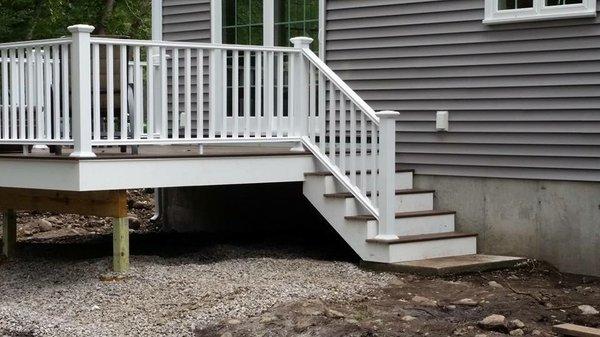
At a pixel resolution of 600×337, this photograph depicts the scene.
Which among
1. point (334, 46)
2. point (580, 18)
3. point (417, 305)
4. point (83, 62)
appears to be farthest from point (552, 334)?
point (334, 46)

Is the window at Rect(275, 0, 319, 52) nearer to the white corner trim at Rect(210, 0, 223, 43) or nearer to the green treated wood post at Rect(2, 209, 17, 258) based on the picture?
the white corner trim at Rect(210, 0, 223, 43)

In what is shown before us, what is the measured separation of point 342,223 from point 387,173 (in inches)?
28.4

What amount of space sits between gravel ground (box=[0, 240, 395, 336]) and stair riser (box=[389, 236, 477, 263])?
13.7 inches

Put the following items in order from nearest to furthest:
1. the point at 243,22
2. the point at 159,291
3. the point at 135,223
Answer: the point at 159,291
the point at 243,22
the point at 135,223

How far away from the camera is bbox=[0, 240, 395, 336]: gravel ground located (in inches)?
281

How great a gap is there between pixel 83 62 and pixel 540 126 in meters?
3.90

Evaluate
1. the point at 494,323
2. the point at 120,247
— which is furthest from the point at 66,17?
the point at 494,323

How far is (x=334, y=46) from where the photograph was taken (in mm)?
10688

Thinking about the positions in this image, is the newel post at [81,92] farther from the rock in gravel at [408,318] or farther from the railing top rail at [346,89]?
the rock in gravel at [408,318]

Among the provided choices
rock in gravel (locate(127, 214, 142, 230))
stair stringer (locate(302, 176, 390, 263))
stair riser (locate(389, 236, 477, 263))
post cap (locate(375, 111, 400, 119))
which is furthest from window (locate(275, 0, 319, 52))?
rock in gravel (locate(127, 214, 142, 230))

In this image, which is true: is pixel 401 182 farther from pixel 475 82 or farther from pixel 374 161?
pixel 475 82

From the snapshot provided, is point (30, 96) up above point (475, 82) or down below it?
below

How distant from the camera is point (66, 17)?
75.5 feet

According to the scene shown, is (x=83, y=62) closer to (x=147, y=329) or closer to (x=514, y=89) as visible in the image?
(x=147, y=329)
